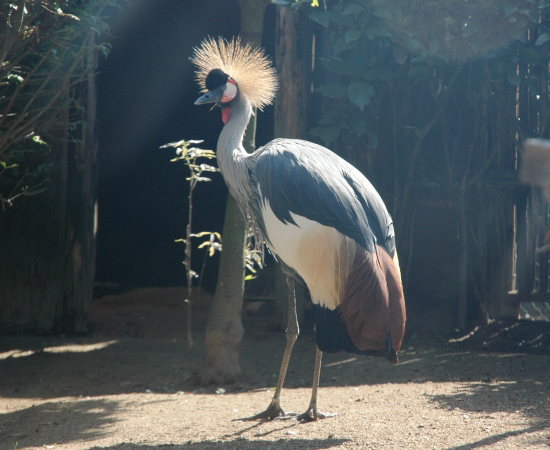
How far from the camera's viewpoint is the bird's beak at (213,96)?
4.85 m

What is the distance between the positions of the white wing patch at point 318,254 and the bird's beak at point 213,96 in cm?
93

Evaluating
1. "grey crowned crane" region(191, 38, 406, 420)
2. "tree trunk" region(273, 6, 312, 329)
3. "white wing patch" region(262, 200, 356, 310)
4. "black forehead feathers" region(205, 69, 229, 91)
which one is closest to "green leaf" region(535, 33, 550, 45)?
"tree trunk" region(273, 6, 312, 329)

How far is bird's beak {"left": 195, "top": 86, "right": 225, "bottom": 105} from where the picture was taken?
485 cm

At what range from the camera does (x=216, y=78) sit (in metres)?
4.89

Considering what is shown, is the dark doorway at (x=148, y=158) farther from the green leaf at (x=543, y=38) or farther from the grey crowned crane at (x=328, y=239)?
the grey crowned crane at (x=328, y=239)

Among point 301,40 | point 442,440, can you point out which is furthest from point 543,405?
point 301,40

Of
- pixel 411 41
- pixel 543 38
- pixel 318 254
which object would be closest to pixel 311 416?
pixel 318 254

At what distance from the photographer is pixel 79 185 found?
21.6 ft

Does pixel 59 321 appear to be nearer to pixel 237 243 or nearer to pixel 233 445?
pixel 237 243

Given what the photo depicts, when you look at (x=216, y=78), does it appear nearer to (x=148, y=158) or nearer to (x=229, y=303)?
(x=229, y=303)

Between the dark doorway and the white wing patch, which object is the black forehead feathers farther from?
the dark doorway

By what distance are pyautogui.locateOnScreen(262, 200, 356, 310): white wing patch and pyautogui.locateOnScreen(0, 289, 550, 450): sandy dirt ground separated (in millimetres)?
701

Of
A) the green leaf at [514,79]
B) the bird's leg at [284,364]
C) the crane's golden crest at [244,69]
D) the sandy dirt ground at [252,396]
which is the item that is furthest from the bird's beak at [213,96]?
the green leaf at [514,79]

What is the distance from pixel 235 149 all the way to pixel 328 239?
2.99ft
